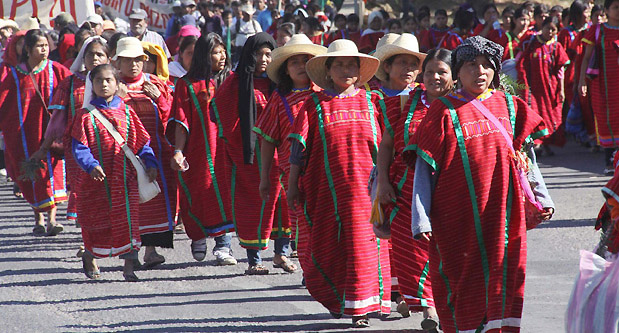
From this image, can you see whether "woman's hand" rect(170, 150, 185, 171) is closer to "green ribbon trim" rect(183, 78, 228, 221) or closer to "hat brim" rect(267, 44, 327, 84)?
"green ribbon trim" rect(183, 78, 228, 221)

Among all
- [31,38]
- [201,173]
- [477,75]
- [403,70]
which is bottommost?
[201,173]

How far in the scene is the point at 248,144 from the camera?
8352mm

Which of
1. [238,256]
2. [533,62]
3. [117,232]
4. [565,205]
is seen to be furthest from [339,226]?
[533,62]

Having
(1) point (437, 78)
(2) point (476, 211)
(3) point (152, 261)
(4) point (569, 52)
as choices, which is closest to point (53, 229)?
(3) point (152, 261)

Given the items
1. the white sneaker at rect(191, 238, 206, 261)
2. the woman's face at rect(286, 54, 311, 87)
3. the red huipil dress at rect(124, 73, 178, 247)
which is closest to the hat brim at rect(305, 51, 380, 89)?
the woman's face at rect(286, 54, 311, 87)

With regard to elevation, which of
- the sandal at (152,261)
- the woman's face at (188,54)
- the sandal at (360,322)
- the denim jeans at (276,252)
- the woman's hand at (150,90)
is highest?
the woman's face at (188,54)

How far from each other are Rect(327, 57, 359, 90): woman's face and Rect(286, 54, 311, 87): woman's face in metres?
0.79

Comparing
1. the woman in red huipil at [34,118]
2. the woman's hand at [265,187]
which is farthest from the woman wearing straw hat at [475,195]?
the woman in red huipil at [34,118]

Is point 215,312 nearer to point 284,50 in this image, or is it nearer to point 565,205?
point 284,50

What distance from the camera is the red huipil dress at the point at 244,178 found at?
840 centimetres

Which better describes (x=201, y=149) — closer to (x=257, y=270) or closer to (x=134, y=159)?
(x=134, y=159)

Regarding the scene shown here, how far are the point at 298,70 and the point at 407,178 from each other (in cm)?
173

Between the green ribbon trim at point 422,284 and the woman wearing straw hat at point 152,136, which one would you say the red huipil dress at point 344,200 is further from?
the woman wearing straw hat at point 152,136

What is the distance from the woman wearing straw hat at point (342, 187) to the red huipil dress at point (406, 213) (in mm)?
228
